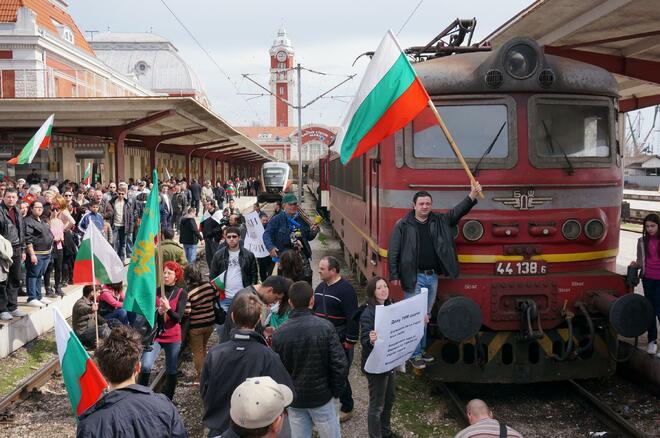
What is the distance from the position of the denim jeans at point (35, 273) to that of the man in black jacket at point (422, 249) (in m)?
6.04

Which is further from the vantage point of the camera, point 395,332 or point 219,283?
point 219,283

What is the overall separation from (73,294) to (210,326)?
536 centimetres

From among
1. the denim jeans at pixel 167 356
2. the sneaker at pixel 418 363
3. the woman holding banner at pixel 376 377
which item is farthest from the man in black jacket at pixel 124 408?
the sneaker at pixel 418 363

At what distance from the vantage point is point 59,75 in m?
27.5

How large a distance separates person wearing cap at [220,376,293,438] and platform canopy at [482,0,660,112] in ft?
28.0

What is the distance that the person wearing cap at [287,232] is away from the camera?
31.4ft

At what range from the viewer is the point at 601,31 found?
1141 cm

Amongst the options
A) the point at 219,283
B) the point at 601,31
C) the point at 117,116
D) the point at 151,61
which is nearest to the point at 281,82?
the point at 151,61

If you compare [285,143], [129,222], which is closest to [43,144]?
[129,222]

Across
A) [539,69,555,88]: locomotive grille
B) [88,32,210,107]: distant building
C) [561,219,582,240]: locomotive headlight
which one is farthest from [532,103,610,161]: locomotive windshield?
[88,32,210,107]: distant building

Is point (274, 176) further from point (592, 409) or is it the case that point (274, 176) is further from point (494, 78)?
point (592, 409)

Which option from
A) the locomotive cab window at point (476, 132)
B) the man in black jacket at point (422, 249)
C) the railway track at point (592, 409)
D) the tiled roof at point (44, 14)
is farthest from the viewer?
the tiled roof at point (44, 14)

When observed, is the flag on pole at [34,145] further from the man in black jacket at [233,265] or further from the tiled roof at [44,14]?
the tiled roof at [44,14]

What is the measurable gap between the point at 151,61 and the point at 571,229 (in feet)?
287
